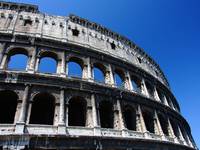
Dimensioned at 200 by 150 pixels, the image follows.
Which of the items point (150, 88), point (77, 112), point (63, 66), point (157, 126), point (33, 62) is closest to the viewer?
point (77, 112)

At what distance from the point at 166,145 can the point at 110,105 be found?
3943mm

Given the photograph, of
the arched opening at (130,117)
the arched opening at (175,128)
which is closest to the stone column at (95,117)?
the arched opening at (130,117)

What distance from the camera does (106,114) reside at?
1253cm

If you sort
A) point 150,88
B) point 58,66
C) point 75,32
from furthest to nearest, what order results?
point 150,88 < point 75,32 < point 58,66

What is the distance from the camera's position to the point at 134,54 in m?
18.3

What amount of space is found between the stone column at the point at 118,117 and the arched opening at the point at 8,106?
5098mm

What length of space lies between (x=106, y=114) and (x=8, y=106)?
17.2 ft

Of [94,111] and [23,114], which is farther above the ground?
[94,111]

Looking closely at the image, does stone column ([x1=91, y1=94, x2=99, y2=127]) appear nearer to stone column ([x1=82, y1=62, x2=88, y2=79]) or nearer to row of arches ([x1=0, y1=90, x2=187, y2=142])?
row of arches ([x1=0, y1=90, x2=187, y2=142])

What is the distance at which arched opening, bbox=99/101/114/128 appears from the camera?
469 inches

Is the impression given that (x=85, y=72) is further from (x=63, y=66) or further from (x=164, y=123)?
(x=164, y=123)

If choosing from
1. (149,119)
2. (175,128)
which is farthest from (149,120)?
(175,128)

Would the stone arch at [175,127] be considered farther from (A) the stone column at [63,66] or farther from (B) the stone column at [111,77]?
(A) the stone column at [63,66]

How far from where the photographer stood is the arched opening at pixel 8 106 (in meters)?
10.3
